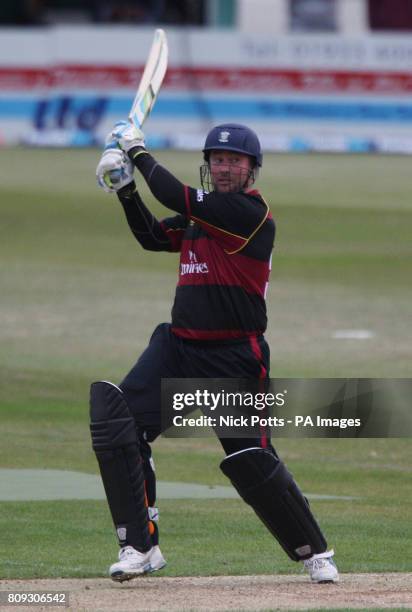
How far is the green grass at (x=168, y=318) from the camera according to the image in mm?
7613

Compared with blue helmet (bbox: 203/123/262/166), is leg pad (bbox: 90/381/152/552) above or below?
below

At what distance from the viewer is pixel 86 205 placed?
2567 centimetres

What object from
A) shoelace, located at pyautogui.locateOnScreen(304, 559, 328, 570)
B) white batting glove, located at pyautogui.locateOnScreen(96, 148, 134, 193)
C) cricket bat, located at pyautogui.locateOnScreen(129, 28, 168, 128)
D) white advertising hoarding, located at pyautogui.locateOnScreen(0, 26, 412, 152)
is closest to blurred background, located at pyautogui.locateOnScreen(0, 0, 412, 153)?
white advertising hoarding, located at pyautogui.locateOnScreen(0, 26, 412, 152)

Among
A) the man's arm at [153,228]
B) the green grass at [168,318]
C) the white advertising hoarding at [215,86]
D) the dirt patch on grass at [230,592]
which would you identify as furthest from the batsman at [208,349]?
the white advertising hoarding at [215,86]

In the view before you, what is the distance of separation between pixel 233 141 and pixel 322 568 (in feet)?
6.15

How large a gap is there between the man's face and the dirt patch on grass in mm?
1700

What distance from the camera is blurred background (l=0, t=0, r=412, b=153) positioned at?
29.3 metres

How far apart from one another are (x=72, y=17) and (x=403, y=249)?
15.1 m

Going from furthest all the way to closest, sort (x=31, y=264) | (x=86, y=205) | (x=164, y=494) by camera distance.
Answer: (x=86, y=205), (x=31, y=264), (x=164, y=494)

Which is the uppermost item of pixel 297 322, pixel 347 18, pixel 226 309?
pixel 347 18

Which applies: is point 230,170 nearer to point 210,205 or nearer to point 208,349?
point 210,205

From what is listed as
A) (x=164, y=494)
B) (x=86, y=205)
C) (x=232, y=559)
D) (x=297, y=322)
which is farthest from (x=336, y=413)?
(x=86, y=205)

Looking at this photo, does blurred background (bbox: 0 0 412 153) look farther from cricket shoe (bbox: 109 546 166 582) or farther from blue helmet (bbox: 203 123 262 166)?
cricket shoe (bbox: 109 546 166 582)

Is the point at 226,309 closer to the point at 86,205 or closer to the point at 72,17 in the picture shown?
the point at 86,205
